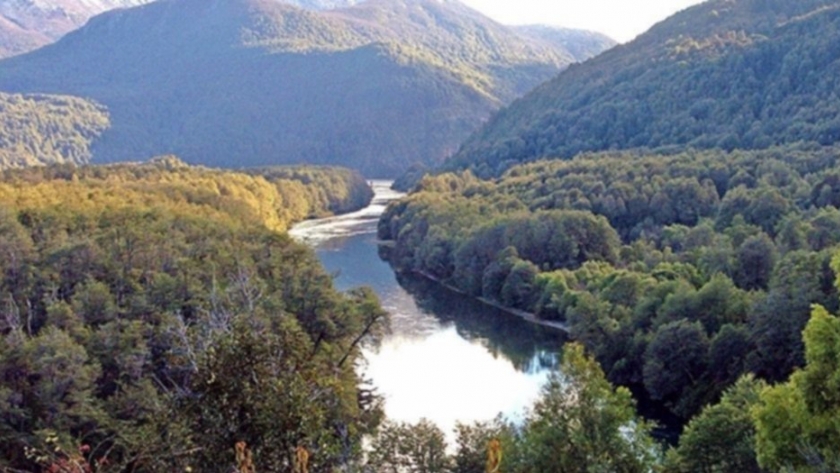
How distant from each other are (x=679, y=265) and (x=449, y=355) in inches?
664

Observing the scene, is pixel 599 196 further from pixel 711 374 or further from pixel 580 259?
pixel 711 374

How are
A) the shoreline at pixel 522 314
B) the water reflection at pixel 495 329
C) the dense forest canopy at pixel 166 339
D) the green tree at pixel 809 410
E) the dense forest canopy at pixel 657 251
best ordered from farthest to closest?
the shoreline at pixel 522 314
the water reflection at pixel 495 329
the dense forest canopy at pixel 657 251
the green tree at pixel 809 410
the dense forest canopy at pixel 166 339

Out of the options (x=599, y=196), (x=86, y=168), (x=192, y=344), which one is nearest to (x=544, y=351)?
(x=599, y=196)

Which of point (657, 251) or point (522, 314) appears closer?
point (657, 251)

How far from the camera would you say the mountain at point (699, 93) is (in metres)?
A: 124

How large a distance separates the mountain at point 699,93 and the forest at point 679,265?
1649cm

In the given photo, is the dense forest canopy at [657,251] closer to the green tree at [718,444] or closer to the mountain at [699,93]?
the green tree at [718,444]

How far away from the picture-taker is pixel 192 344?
1431cm

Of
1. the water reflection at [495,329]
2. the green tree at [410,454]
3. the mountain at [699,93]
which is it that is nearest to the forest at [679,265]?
the water reflection at [495,329]

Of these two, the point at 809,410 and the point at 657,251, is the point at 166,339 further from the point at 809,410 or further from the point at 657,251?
the point at 657,251

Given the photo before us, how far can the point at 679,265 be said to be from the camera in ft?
203

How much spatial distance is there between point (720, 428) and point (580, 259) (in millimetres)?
50863

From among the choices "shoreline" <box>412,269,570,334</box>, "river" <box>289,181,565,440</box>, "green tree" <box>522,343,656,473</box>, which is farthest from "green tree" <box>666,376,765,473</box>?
"shoreline" <box>412,269,570,334</box>

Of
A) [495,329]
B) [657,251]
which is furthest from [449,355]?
[657,251]
